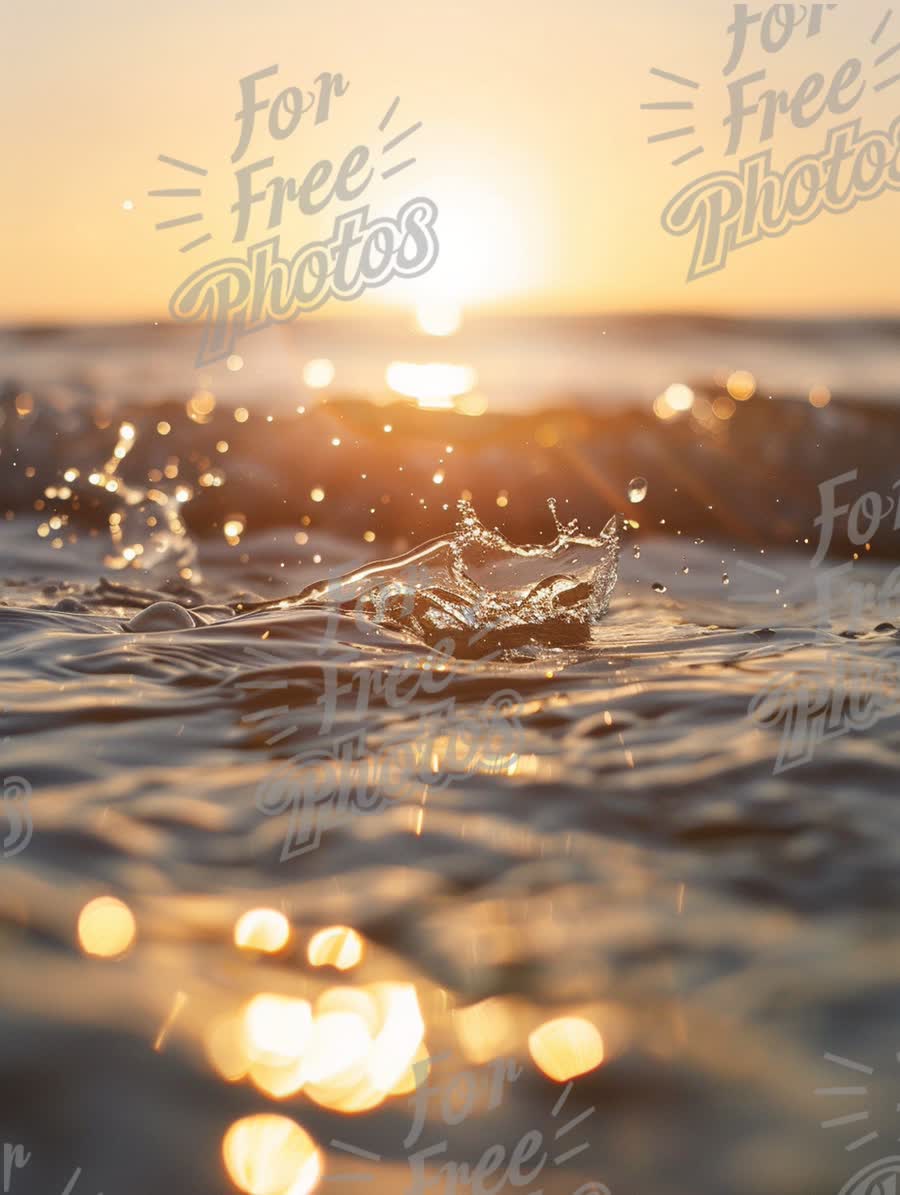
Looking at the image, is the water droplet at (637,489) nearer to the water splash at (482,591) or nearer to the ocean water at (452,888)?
the ocean water at (452,888)

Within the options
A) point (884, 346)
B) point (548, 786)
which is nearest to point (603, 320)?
point (884, 346)

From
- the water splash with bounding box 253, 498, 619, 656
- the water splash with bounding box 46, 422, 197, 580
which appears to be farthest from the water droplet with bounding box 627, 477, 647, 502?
the water splash with bounding box 253, 498, 619, 656

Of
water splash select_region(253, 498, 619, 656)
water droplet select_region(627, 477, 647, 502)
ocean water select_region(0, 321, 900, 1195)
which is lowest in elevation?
ocean water select_region(0, 321, 900, 1195)

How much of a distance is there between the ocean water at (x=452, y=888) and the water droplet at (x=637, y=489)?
4721mm

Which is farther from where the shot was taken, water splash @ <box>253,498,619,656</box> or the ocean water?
water splash @ <box>253,498,619,656</box>

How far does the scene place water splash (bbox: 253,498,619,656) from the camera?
15.2 ft

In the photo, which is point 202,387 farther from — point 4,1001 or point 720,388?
point 4,1001

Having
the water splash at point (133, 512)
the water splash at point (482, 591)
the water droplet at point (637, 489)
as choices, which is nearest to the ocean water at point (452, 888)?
the water splash at point (482, 591)

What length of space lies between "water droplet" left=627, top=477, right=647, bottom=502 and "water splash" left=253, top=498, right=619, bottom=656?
16.6 ft

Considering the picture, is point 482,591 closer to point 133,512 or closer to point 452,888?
point 452,888

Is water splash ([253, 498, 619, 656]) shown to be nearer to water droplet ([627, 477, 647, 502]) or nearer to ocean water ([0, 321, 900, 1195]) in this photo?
ocean water ([0, 321, 900, 1195])

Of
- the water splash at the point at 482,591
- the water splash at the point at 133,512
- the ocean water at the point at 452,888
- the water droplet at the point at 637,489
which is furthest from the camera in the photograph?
the water droplet at the point at 637,489

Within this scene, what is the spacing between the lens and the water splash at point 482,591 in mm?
4637

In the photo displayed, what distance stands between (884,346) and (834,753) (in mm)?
15449
